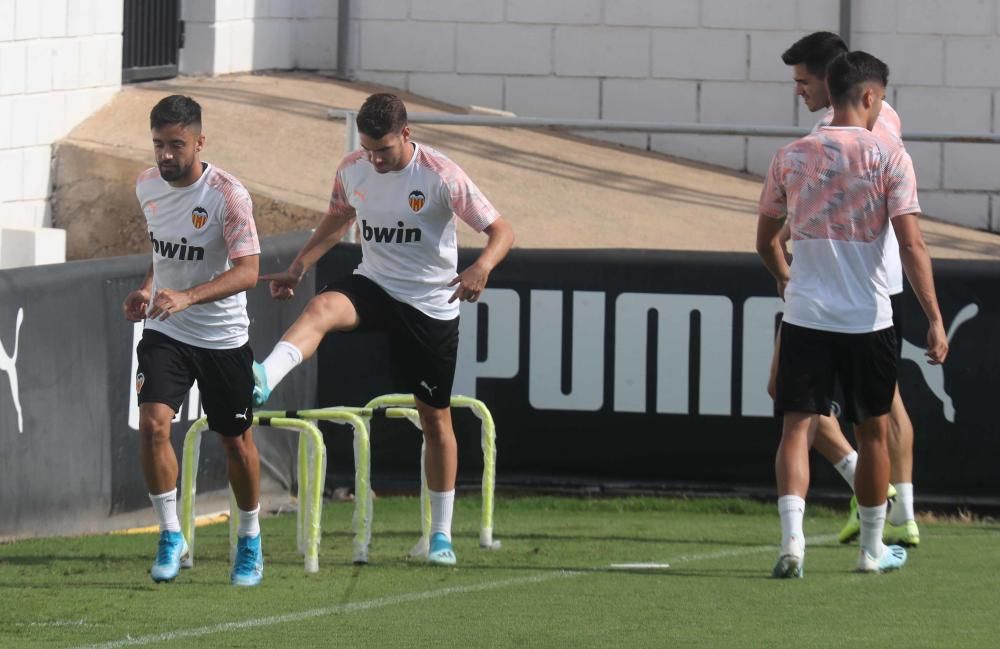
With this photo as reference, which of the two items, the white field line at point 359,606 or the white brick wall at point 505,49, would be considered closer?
the white field line at point 359,606

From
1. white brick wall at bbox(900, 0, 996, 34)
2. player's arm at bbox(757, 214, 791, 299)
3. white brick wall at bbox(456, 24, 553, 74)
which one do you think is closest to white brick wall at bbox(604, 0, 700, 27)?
white brick wall at bbox(456, 24, 553, 74)

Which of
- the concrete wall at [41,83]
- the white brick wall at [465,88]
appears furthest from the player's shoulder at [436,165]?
the white brick wall at [465,88]

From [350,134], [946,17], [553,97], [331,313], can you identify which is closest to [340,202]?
[331,313]

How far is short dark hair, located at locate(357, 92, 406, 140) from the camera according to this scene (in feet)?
25.2

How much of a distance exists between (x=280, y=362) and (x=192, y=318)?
403 millimetres

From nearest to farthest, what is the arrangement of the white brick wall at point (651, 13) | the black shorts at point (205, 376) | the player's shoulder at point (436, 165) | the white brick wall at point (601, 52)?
the black shorts at point (205, 376) < the player's shoulder at point (436, 165) < the white brick wall at point (651, 13) < the white brick wall at point (601, 52)

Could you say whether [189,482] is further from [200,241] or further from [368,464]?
[200,241]

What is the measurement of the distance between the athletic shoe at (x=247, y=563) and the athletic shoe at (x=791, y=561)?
2.06 m

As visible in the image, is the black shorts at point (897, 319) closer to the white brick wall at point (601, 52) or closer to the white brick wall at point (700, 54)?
the white brick wall at point (700, 54)

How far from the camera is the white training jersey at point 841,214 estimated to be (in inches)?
277

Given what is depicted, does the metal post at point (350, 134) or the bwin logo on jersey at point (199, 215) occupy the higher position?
the metal post at point (350, 134)

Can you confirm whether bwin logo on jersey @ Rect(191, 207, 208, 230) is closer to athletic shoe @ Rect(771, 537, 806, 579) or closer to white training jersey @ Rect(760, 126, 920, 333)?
white training jersey @ Rect(760, 126, 920, 333)

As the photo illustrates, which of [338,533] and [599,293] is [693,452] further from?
[338,533]

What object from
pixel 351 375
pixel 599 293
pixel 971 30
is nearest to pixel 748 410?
pixel 599 293
